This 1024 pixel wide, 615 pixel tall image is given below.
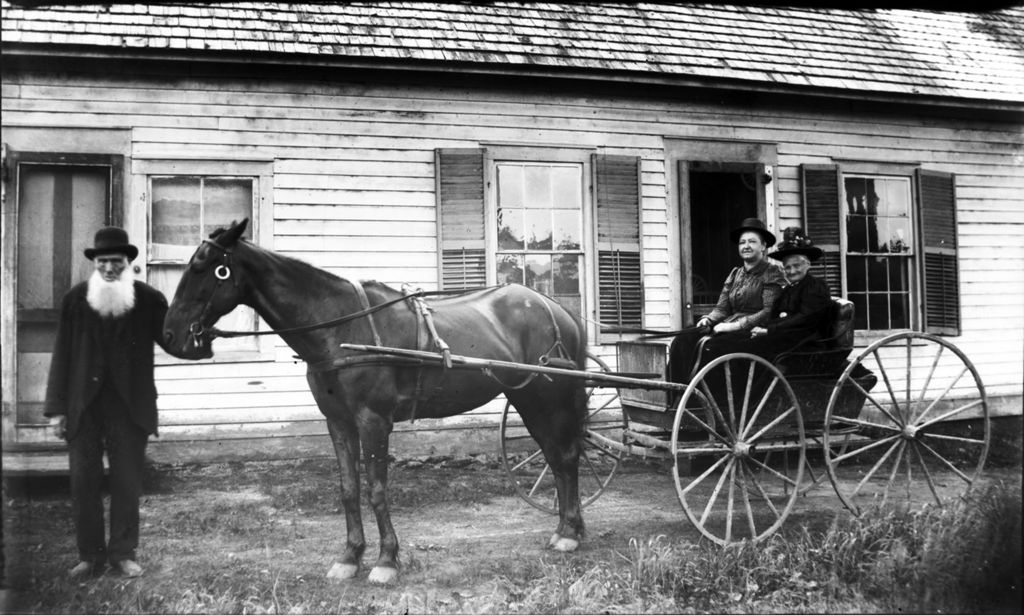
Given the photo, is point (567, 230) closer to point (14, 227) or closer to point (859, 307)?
Answer: point (859, 307)

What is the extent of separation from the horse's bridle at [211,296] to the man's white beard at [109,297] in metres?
0.58

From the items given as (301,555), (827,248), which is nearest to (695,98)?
Answer: (827,248)

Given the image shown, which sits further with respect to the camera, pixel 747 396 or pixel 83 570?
pixel 747 396

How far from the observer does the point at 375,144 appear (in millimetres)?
6766

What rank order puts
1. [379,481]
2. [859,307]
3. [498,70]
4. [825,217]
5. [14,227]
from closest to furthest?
[379,481], [14,227], [498,70], [825,217], [859,307]

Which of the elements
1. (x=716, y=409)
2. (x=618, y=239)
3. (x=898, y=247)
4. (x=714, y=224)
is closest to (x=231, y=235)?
(x=716, y=409)

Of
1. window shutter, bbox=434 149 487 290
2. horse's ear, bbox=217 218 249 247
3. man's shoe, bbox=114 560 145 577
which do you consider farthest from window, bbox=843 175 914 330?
man's shoe, bbox=114 560 145 577

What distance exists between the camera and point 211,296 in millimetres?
4105

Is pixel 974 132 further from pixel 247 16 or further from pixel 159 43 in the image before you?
pixel 159 43

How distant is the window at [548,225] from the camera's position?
6.86 metres

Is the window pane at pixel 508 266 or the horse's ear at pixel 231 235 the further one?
the window pane at pixel 508 266

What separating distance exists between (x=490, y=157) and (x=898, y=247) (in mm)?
4975

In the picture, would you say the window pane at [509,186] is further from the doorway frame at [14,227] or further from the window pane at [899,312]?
the window pane at [899,312]

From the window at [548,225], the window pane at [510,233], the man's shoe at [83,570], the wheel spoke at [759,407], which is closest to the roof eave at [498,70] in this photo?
the window at [548,225]
